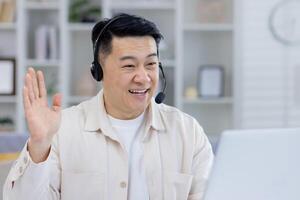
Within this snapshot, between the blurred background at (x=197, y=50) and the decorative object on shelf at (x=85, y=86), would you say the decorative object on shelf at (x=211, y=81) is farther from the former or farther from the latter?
the decorative object on shelf at (x=85, y=86)

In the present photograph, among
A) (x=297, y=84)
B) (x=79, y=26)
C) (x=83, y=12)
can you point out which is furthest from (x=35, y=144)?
(x=297, y=84)

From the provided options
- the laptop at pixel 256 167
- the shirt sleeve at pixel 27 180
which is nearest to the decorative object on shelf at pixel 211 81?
the shirt sleeve at pixel 27 180

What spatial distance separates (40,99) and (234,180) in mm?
605

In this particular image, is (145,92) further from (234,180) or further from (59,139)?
(234,180)

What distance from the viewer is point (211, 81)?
5062 mm

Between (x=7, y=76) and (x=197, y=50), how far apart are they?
64.3 inches

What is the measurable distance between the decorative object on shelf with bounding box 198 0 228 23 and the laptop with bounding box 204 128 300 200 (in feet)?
13.4

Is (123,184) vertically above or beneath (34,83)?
beneath

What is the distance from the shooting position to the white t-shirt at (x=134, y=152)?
1648 mm

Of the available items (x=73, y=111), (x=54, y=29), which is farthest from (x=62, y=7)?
(x=73, y=111)

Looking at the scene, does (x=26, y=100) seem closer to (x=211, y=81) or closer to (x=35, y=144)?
(x=35, y=144)

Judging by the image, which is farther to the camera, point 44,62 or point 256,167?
point 44,62

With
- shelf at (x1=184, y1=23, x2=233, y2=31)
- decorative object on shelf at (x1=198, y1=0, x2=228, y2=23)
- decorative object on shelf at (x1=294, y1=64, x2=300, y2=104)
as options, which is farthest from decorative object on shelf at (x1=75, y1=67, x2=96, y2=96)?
decorative object on shelf at (x1=294, y1=64, x2=300, y2=104)

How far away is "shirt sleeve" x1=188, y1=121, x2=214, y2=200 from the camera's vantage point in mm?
1676
